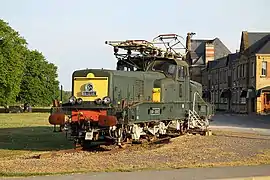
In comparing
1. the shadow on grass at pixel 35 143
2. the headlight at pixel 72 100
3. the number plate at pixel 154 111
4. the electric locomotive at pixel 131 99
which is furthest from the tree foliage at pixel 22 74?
the headlight at pixel 72 100

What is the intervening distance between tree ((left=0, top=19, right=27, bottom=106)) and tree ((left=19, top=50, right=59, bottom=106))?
15558 mm

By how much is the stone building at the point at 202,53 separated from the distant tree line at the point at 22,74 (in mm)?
28016

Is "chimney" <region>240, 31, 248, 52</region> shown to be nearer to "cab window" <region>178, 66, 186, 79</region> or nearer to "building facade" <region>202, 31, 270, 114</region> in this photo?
"building facade" <region>202, 31, 270, 114</region>

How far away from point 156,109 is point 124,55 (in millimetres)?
2834

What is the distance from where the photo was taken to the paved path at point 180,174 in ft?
35.6

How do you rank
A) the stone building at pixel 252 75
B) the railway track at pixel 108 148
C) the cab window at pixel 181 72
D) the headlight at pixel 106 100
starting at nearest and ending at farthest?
the railway track at pixel 108 148
the headlight at pixel 106 100
the cab window at pixel 181 72
the stone building at pixel 252 75

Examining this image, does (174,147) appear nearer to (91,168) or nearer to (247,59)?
(91,168)

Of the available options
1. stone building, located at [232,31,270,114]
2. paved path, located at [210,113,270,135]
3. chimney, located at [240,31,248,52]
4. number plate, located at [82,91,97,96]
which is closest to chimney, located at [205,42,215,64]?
stone building, located at [232,31,270,114]

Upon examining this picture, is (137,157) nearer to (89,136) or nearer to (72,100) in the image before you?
(89,136)

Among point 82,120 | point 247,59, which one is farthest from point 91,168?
point 247,59

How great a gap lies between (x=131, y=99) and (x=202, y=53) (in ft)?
285

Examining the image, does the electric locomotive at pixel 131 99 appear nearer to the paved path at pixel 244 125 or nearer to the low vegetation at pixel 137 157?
the low vegetation at pixel 137 157

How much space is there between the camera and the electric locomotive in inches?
647

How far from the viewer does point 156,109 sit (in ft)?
59.7
